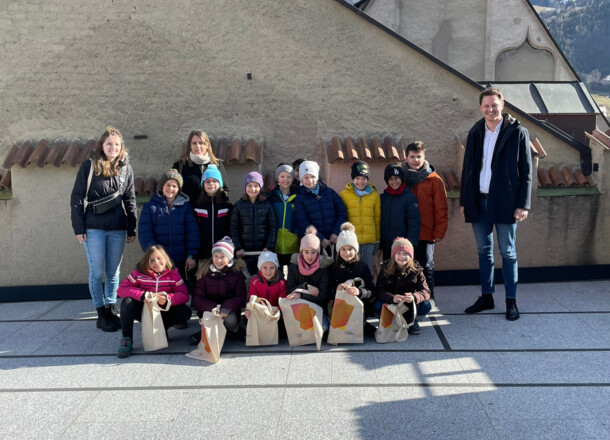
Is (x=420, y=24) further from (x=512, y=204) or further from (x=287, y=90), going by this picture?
(x=512, y=204)

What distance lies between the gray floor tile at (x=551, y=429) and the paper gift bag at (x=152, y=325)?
8.68ft

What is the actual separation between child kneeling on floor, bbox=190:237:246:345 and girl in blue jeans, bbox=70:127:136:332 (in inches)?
37.3

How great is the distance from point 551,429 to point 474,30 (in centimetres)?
1188

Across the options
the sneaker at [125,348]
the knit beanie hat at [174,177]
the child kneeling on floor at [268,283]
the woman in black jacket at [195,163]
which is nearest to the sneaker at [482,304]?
the child kneeling on floor at [268,283]

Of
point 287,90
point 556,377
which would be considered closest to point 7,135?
point 287,90

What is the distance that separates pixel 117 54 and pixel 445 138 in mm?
3731

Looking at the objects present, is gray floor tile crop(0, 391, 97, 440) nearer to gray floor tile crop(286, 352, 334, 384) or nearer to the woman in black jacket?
gray floor tile crop(286, 352, 334, 384)

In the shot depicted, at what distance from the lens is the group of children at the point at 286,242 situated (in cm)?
471

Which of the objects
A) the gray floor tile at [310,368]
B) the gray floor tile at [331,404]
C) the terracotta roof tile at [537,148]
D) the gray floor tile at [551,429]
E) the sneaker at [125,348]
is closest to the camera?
the gray floor tile at [551,429]

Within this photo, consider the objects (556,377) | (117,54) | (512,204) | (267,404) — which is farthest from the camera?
(117,54)

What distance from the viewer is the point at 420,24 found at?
1331cm

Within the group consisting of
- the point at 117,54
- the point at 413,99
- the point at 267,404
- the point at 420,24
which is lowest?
the point at 267,404

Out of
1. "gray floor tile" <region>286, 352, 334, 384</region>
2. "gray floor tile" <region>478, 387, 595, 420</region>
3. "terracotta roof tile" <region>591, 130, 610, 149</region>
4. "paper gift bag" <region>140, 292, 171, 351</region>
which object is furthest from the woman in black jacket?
"terracotta roof tile" <region>591, 130, 610, 149</region>

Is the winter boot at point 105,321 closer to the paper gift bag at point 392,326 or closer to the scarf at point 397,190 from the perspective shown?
the paper gift bag at point 392,326
